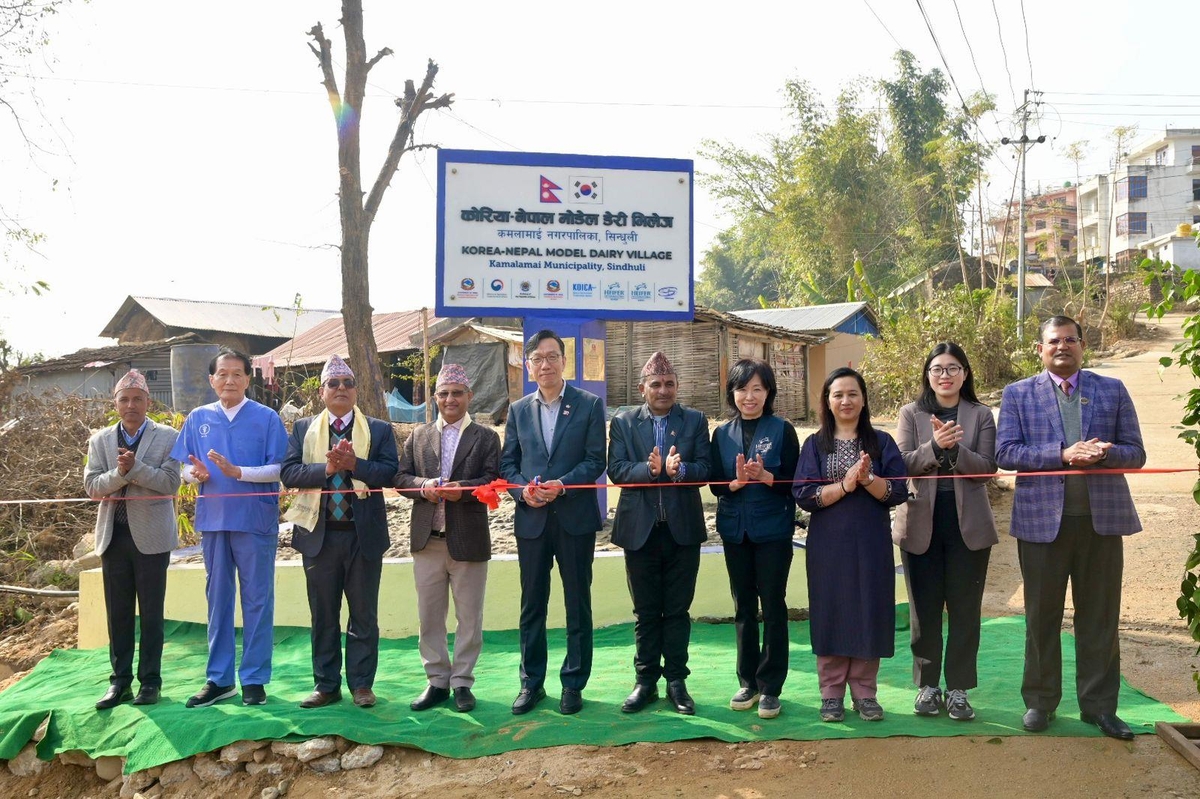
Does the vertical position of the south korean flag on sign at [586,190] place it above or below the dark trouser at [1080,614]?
above

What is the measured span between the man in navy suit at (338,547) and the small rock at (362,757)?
454mm

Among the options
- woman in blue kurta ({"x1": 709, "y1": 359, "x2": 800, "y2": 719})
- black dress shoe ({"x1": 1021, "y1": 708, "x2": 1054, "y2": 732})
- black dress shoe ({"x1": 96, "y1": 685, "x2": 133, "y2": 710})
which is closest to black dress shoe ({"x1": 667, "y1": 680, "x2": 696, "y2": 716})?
woman in blue kurta ({"x1": 709, "y1": 359, "x2": 800, "y2": 719})

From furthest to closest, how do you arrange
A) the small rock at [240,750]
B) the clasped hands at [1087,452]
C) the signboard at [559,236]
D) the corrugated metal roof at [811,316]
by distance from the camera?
the corrugated metal roof at [811,316], the signboard at [559,236], the small rock at [240,750], the clasped hands at [1087,452]

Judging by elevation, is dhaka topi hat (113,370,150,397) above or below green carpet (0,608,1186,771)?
above

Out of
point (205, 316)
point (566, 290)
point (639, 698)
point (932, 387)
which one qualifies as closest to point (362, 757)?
point (639, 698)

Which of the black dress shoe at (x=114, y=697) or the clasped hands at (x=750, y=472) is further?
the black dress shoe at (x=114, y=697)

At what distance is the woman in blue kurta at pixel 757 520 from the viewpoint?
15.3 ft

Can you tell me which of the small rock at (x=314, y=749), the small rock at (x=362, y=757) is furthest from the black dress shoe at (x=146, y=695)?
the small rock at (x=362, y=757)

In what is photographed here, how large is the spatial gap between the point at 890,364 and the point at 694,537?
1321cm

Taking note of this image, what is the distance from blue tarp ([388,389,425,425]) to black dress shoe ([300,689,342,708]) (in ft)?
54.6

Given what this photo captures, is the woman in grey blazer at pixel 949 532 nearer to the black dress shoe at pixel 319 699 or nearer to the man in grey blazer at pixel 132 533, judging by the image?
the black dress shoe at pixel 319 699

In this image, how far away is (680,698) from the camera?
4773 millimetres

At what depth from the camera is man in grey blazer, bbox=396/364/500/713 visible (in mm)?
4965

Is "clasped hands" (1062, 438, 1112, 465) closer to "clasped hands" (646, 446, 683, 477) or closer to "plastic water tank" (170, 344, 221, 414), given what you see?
"clasped hands" (646, 446, 683, 477)
